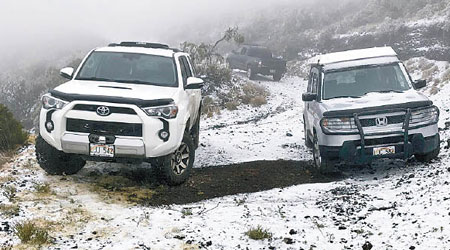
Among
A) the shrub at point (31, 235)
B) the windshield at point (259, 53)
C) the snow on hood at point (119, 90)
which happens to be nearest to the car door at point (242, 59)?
the windshield at point (259, 53)

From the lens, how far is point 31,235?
4902mm

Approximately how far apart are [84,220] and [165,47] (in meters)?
4.58

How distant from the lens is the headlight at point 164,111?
6824 millimetres

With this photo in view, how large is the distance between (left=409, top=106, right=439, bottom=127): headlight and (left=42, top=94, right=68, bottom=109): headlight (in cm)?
554

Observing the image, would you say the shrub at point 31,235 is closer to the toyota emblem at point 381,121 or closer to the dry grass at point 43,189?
the dry grass at point 43,189

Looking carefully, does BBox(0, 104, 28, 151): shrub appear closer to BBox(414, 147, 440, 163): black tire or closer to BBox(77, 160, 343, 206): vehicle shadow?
BBox(77, 160, 343, 206): vehicle shadow

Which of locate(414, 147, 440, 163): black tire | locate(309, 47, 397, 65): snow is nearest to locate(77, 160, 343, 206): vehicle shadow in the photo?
locate(414, 147, 440, 163): black tire

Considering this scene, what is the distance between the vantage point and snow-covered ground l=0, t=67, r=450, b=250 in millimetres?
4980

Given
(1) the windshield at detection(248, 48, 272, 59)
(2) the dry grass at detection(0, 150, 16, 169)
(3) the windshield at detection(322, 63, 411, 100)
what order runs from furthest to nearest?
(1) the windshield at detection(248, 48, 272, 59), (3) the windshield at detection(322, 63, 411, 100), (2) the dry grass at detection(0, 150, 16, 169)

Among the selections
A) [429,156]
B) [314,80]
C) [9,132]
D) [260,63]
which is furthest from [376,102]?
[260,63]

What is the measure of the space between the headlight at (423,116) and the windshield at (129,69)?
13.2 ft

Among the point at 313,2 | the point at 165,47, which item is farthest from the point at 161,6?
the point at 165,47

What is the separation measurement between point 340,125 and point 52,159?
4.67 metres

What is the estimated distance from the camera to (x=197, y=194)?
718 cm
